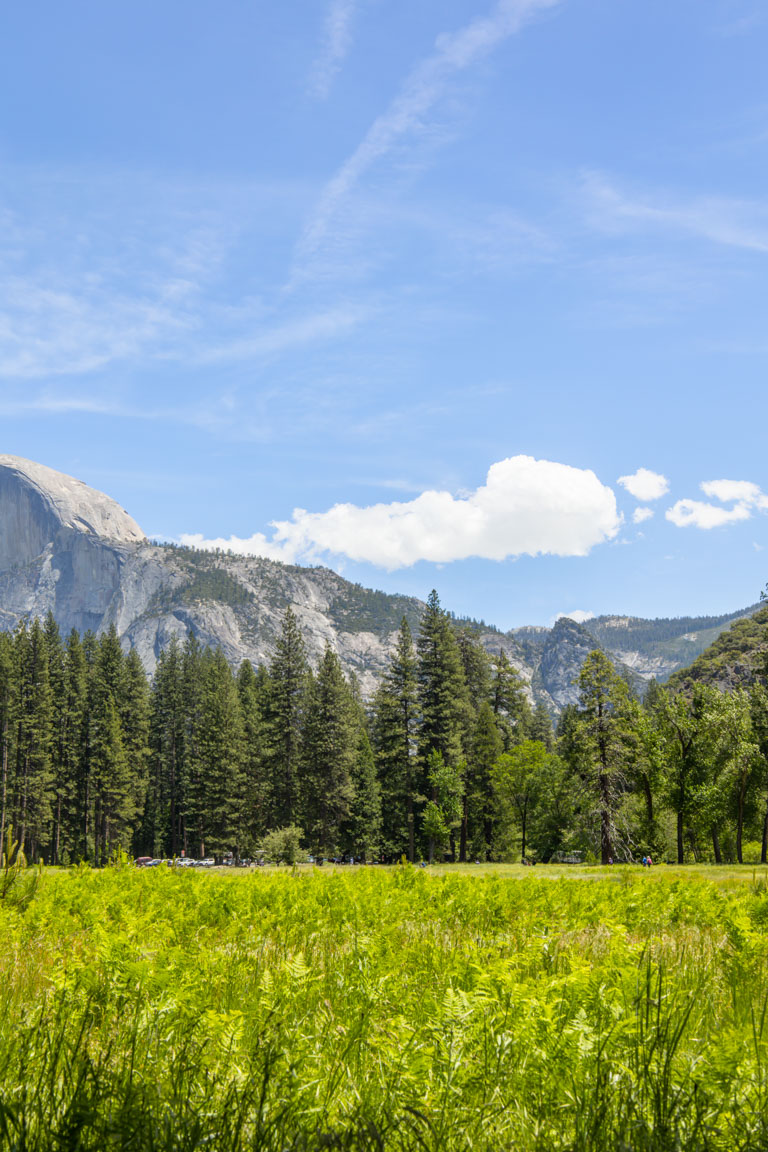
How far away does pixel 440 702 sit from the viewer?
54.7 meters

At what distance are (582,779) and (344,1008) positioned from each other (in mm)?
36949

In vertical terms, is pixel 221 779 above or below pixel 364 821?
above

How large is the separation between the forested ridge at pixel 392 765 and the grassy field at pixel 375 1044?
33.3m

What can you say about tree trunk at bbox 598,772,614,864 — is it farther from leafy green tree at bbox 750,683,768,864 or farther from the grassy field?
the grassy field

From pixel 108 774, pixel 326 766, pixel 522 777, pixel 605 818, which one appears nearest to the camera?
pixel 605 818

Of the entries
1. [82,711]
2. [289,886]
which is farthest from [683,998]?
[82,711]

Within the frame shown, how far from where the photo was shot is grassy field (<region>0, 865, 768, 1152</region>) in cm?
230

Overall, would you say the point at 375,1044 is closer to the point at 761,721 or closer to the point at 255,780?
the point at 761,721

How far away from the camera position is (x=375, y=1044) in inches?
119

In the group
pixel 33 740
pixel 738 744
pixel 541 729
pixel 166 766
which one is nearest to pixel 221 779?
pixel 33 740

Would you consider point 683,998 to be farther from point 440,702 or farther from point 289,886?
point 440,702

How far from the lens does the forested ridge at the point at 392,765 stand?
135 ft

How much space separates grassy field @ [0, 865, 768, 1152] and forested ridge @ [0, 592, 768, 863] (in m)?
33.3

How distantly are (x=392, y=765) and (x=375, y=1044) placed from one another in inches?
2045
